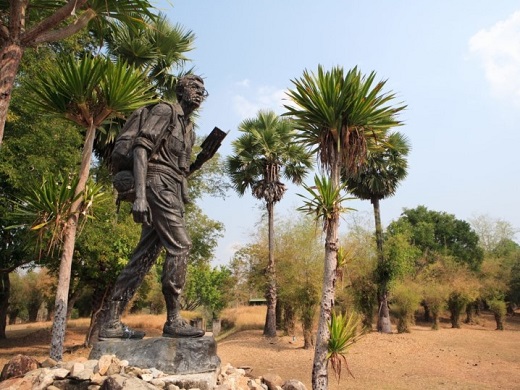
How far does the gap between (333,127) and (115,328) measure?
5.49 metres

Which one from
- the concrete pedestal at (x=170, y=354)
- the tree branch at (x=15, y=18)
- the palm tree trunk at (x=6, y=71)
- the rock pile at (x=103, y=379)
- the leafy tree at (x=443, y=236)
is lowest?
the rock pile at (x=103, y=379)

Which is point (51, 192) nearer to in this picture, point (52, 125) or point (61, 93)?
point (61, 93)

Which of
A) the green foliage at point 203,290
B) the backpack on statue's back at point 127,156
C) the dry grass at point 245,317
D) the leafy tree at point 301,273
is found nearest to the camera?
the backpack on statue's back at point 127,156

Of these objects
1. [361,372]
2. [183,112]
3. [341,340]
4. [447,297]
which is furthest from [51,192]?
[447,297]

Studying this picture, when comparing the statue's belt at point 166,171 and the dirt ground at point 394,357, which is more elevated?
the statue's belt at point 166,171

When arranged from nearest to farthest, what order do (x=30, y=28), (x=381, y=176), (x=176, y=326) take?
(x=176, y=326)
(x=30, y=28)
(x=381, y=176)

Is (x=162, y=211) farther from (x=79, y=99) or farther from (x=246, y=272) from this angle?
(x=246, y=272)

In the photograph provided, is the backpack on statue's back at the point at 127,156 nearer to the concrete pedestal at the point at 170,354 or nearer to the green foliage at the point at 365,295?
the concrete pedestal at the point at 170,354

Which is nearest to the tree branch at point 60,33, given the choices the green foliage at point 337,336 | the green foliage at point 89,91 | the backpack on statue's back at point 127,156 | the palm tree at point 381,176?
the green foliage at point 89,91

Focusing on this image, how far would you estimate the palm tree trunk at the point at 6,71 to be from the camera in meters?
4.83

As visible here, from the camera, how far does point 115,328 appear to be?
12.7 ft

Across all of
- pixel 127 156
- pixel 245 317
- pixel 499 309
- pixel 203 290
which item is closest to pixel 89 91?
pixel 127 156

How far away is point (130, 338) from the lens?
3885 millimetres

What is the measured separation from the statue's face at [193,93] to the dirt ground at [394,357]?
22.6ft
